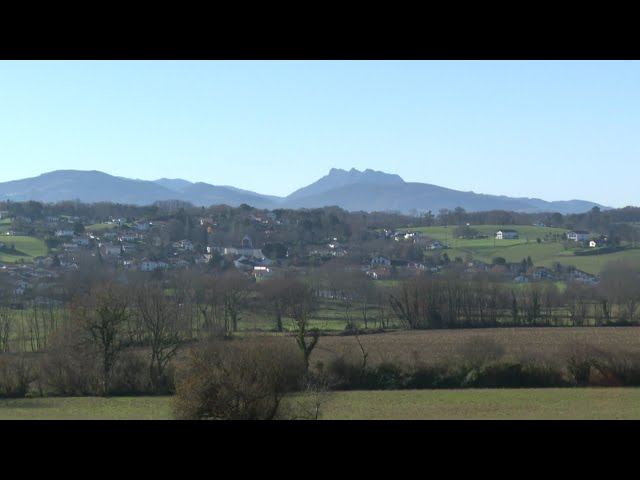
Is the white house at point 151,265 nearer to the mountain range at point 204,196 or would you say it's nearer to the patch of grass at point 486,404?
the patch of grass at point 486,404

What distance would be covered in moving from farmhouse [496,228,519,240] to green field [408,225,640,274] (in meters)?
0.53

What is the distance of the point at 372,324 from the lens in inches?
1436

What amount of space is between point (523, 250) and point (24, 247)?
121ft

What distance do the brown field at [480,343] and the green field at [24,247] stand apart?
24814 millimetres

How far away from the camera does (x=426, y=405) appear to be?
19703mm

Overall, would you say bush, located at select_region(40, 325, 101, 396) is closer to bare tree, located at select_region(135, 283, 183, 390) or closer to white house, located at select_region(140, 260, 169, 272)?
bare tree, located at select_region(135, 283, 183, 390)

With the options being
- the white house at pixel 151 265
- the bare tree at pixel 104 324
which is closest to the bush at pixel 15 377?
the bare tree at pixel 104 324

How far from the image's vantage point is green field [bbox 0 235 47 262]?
4653 centimetres

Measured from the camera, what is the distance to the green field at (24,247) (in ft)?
153
